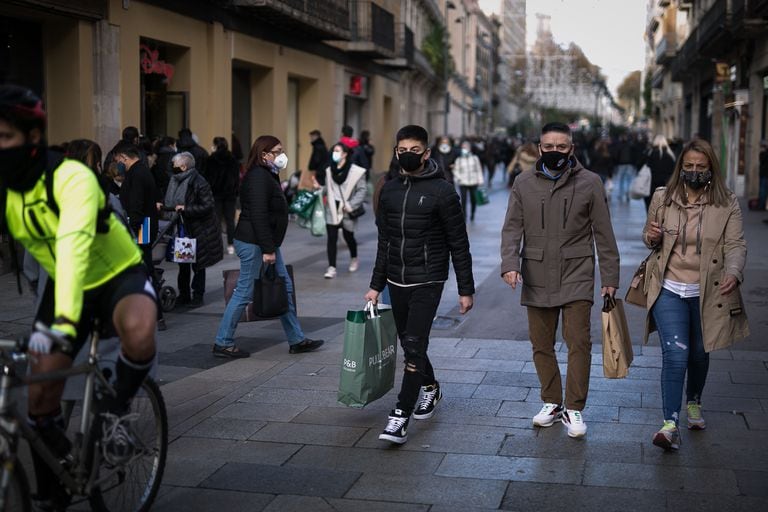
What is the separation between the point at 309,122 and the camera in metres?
27.4

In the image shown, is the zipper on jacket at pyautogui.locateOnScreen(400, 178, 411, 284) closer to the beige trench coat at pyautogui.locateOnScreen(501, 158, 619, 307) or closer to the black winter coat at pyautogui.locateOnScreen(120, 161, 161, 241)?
the beige trench coat at pyautogui.locateOnScreen(501, 158, 619, 307)

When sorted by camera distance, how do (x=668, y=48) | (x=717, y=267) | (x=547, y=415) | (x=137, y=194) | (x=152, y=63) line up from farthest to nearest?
(x=668, y=48), (x=152, y=63), (x=137, y=194), (x=547, y=415), (x=717, y=267)

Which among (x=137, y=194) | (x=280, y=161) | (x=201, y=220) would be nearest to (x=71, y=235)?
(x=280, y=161)

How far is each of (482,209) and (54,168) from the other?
22.5m

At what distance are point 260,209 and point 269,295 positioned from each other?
68cm

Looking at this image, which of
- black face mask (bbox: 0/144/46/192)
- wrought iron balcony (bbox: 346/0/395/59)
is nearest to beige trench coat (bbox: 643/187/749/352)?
black face mask (bbox: 0/144/46/192)

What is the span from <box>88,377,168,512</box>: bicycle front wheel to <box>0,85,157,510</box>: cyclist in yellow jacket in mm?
112

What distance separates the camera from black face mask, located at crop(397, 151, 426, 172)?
6031mm

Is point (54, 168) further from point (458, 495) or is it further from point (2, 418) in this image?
point (458, 495)

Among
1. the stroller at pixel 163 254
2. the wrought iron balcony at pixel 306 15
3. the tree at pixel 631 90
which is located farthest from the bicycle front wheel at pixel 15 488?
the tree at pixel 631 90

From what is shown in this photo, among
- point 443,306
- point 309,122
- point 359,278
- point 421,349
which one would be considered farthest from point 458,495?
point 309,122

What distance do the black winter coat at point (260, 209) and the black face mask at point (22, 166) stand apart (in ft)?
14.2

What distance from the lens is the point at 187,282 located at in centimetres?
1101

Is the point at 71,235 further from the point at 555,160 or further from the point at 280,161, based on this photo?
the point at 280,161
